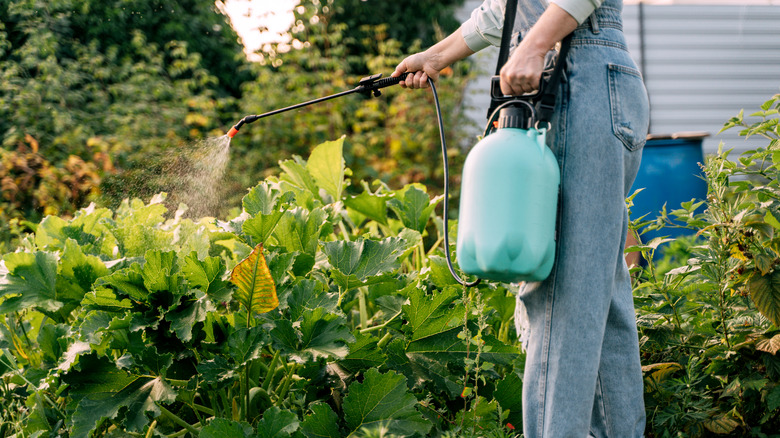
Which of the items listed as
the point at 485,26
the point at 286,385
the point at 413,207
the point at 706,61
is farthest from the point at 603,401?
the point at 706,61

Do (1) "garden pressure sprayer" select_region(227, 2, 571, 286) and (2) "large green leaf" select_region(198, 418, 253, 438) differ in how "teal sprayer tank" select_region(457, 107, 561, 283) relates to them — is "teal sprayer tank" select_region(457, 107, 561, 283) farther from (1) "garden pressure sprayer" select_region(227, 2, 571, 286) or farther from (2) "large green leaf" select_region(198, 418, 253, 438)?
(2) "large green leaf" select_region(198, 418, 253, 438)

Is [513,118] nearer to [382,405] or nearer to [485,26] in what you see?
[485,26]

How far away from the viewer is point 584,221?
1.21 m

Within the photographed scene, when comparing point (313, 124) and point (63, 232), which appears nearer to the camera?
point (63, 232)

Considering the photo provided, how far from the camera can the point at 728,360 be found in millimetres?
1558

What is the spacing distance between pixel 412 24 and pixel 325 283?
17.7 ft

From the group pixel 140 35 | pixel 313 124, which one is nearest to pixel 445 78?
pixel 313 124

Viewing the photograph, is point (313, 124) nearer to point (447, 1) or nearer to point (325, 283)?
point (447, 1)

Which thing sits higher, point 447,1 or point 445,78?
point 447,1

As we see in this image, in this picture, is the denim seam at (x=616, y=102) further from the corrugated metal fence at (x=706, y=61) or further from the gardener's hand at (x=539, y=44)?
the corrugated metal fence at (x=706, y=61)

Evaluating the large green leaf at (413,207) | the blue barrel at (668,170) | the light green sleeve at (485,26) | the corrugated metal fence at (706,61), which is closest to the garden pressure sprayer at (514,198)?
the light green sleeve at (485,26)

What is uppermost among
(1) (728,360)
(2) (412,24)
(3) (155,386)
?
(2) (412,24)

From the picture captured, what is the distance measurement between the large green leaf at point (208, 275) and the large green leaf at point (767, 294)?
1225 millimetres

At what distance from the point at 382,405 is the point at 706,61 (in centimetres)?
719
